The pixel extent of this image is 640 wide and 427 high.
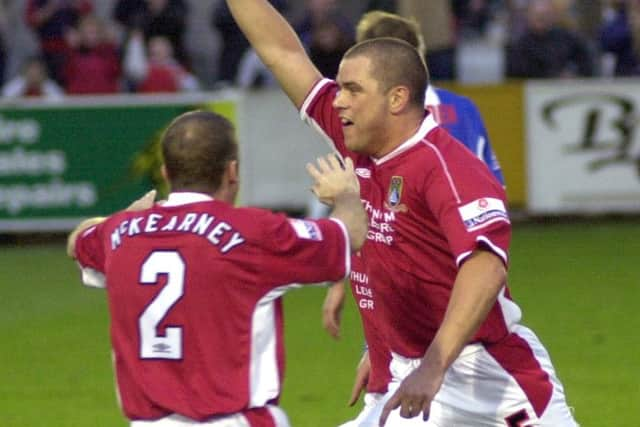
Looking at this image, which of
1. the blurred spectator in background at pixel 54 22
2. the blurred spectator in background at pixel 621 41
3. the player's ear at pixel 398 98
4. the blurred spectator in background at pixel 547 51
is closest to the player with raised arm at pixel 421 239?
the player's ear at pixel 398 98

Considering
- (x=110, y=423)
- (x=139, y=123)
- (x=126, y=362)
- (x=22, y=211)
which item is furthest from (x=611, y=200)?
(x=126, y=362)

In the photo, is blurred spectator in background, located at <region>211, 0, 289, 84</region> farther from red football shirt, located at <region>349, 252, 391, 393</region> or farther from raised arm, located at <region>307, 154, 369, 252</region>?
raised arm, located at <region>307, 154, 369, 252</region>

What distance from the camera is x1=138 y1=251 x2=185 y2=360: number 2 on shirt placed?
5180 mm

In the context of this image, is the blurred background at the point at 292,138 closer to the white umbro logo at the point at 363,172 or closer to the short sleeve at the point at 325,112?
the short sleeve at the point at 325,112

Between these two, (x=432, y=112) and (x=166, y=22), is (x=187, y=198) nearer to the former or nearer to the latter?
(x=432, y=112)

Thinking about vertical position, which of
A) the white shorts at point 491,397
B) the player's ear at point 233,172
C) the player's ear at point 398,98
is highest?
the player's ear at point 398,98

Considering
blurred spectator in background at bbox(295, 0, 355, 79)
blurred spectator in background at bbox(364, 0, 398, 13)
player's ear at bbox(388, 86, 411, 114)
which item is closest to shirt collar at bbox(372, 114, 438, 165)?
player's ear at bbox(388, 86, 411, 114)

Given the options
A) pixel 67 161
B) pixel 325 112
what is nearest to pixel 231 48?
pixel 67 161

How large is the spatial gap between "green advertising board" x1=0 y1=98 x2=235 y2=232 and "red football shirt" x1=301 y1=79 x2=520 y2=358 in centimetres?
1072

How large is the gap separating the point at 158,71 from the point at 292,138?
6.91 ft

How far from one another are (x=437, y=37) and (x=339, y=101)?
12.9m

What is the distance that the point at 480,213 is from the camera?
5.64 m

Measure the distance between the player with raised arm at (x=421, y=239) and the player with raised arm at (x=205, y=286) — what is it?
658 mm

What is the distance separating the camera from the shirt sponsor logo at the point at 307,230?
5270 millimetres
